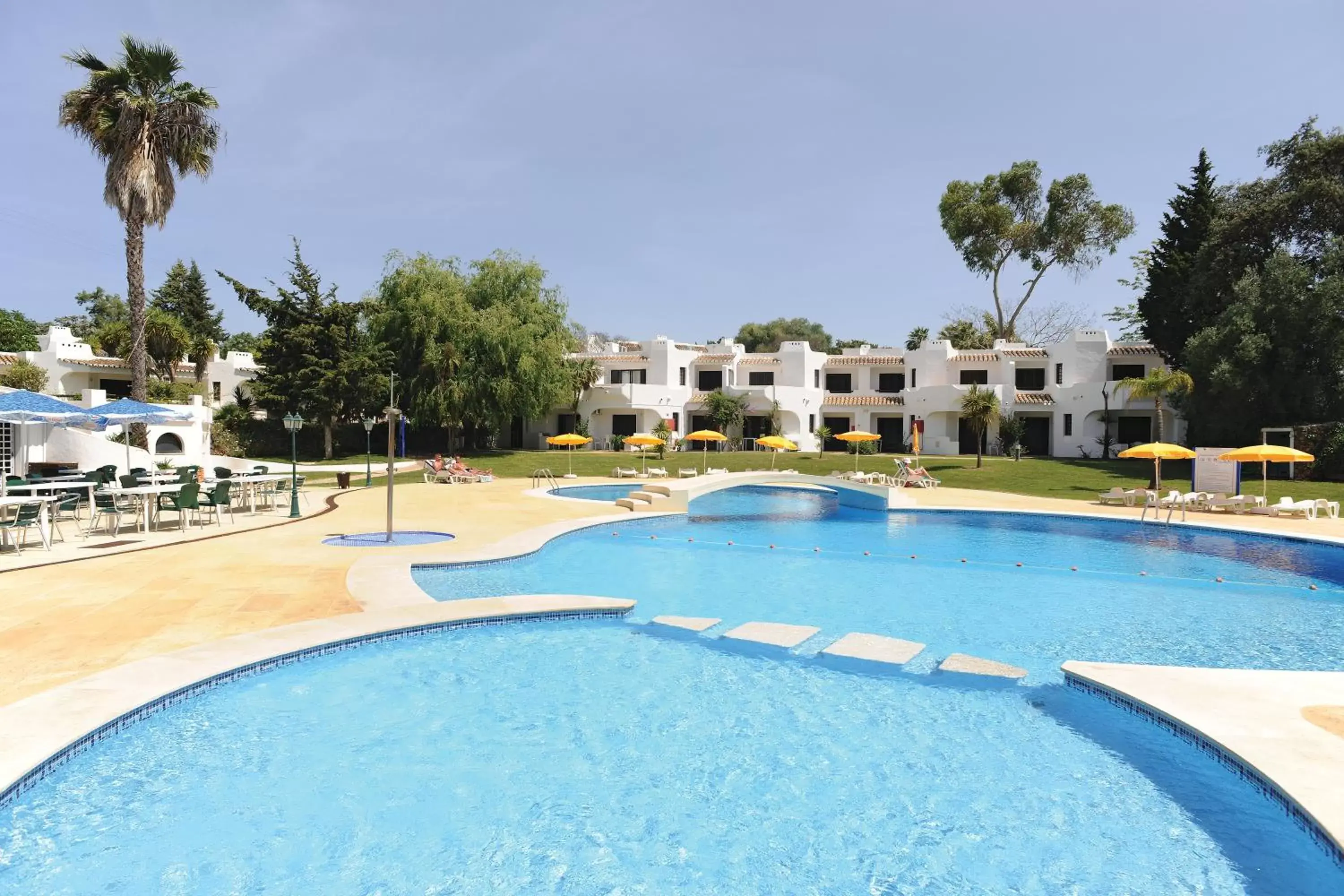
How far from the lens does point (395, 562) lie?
37.7ft

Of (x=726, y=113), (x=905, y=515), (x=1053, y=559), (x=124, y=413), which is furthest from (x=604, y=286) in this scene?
(x=1053, y=559)

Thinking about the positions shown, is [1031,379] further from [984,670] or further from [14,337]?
[14,337]

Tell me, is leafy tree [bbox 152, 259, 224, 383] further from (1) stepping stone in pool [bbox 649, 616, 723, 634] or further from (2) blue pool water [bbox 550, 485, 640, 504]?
(1) stepping stone in pool [bbox 649, 616, 723, 634]

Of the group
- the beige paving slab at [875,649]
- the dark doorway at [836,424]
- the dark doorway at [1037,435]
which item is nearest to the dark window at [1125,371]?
the dark doorway at [1037,435]

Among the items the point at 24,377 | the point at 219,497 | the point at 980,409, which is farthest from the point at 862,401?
the point at 24,377

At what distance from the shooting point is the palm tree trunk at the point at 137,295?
22953 millimetres

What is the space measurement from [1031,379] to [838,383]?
12176mm

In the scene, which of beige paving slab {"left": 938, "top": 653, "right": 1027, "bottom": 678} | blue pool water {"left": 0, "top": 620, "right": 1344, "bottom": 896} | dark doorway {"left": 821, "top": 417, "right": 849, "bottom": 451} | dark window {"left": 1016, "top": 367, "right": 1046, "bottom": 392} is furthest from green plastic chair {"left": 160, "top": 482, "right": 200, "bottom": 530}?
dark window {"left": 1016, "top": 367, "right": 1046, "bottom": 392}

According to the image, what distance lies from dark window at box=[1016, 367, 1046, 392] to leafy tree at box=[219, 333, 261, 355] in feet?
192

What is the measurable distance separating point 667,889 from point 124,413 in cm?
1742

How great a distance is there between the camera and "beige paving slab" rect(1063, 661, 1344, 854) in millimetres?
4555

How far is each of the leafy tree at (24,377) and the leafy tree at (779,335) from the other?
61.1 m

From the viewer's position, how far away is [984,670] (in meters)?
7.48

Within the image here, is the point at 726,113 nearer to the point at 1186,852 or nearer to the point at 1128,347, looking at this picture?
the point at 1186,852
